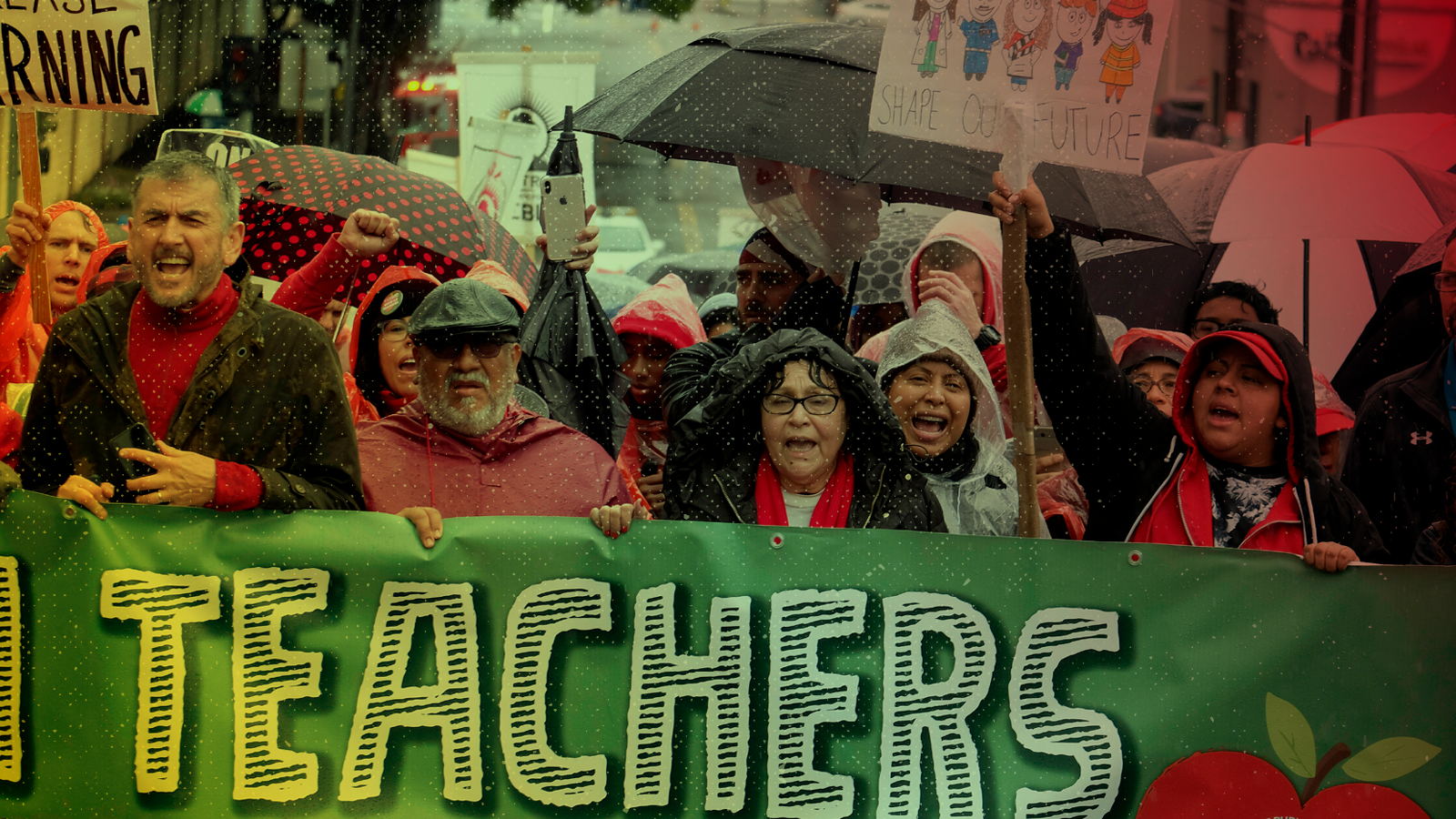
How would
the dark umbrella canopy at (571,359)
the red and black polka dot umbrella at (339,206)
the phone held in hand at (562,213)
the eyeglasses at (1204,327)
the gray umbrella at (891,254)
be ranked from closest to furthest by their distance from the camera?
the phone held in hand at (562,213) → the dark umbrella canopy at (571,359) → the red and black polka dot umbrella at (339,206) → the eyeglasses at (1204,327) → the gray umbrella at (891,254)

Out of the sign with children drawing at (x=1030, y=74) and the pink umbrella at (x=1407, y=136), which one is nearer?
the sign with children drawing at (x=1030, y=74)

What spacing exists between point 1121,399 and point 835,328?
1.12 m

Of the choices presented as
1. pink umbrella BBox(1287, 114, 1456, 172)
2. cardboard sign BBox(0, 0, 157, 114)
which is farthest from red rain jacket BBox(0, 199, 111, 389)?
pink umbrella BBox(1287, 114, 1456, 172)

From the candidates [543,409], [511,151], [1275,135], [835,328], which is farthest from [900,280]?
[1275,135]

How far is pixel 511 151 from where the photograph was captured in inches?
281

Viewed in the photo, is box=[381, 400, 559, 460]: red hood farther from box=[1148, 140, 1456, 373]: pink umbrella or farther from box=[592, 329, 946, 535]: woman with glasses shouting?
box=[1148, 140, 1456, 373]: pink umbrella

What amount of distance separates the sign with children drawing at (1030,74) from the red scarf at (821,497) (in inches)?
34.9

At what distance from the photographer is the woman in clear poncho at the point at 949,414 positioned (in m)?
3.99

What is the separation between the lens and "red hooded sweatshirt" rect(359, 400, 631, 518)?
11.6 ft

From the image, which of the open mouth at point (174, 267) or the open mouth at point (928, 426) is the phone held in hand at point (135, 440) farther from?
the open mouth at point (928, 426)

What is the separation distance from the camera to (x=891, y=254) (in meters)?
5.84

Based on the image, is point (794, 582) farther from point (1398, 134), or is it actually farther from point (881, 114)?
point (1398, 134)

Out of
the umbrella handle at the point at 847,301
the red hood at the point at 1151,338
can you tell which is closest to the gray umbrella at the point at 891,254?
the umbrella handle at the point at 847,301

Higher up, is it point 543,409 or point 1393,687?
point 543,409
